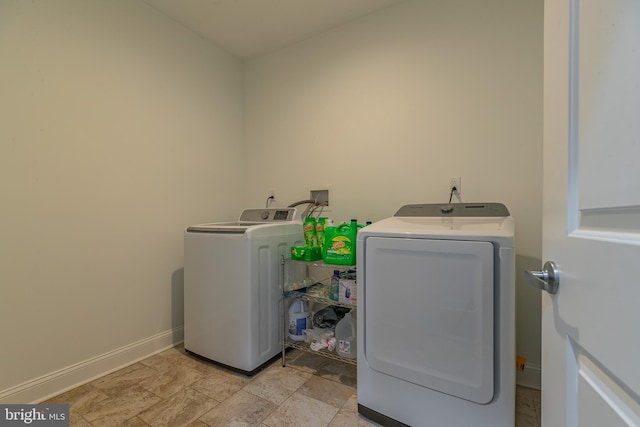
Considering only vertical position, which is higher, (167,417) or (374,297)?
(374,297)

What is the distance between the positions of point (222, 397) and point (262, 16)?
2.40 m

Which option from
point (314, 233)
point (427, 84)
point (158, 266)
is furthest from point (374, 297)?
point (158, 266)

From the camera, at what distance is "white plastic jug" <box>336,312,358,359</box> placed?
1586mm

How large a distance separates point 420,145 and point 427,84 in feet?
1.27

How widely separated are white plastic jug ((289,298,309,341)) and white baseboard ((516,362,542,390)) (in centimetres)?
125

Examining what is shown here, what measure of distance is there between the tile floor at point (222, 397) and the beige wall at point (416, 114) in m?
1.01

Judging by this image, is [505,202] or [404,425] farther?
[505,202]

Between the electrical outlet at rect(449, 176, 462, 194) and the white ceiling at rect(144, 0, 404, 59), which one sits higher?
the white ceiling at rect(144, 0, 404, 59)

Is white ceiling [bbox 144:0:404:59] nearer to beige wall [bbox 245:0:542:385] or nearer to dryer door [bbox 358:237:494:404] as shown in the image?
beige wall [bbox 245:0:542:385]

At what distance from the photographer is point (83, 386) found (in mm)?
1523

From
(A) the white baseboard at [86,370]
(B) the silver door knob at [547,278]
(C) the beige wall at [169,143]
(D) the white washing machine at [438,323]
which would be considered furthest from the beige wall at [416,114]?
(A) the white baseboard at [86,370]

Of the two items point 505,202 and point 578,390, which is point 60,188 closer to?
point 578,390

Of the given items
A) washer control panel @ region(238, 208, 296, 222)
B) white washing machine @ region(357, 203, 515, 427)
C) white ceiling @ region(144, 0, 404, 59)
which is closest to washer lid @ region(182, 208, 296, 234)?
washer control panel @ region(238, 208, 296, 222)

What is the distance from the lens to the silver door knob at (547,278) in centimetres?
55
